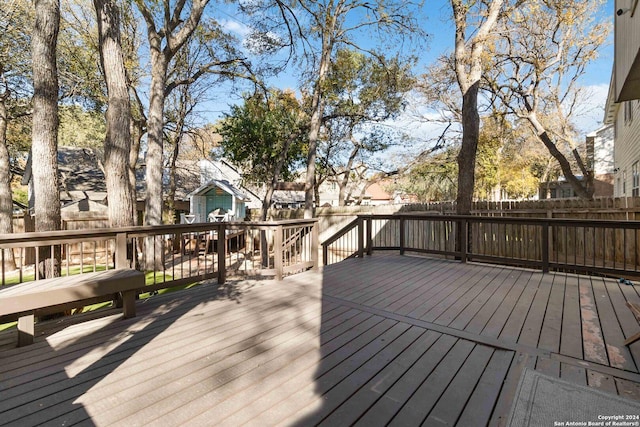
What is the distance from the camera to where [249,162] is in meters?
14.3

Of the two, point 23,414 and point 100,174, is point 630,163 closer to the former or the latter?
point 23,414

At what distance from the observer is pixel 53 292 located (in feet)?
8.64

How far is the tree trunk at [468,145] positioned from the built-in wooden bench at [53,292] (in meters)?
6.48

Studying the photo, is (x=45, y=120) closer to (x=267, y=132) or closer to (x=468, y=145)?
(x=468, y=145)

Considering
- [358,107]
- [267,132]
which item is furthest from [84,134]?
[358,107]

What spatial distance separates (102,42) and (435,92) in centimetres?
1279

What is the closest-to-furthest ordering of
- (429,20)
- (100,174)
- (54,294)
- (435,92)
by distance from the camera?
(54,294)
(429,20)
(435,92)
(100,174)

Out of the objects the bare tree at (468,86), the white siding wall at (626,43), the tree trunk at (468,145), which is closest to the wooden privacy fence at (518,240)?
the tree trunk at (468,145)

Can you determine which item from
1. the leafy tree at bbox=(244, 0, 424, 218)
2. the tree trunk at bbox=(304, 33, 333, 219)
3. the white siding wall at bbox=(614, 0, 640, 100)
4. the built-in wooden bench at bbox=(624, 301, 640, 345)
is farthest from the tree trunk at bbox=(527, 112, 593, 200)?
the built-in wooden bench at bbox=(624, 301, 640, 345)

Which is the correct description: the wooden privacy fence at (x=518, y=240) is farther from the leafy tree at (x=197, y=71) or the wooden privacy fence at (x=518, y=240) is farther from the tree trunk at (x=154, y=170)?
the leafy tree at (x=197, y=71)

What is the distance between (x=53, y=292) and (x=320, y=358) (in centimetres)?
237

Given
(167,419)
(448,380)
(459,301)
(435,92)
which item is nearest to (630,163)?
(435,92)

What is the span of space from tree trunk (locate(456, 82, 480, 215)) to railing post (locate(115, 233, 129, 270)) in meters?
6.54

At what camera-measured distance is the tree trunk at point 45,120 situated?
145 inches
